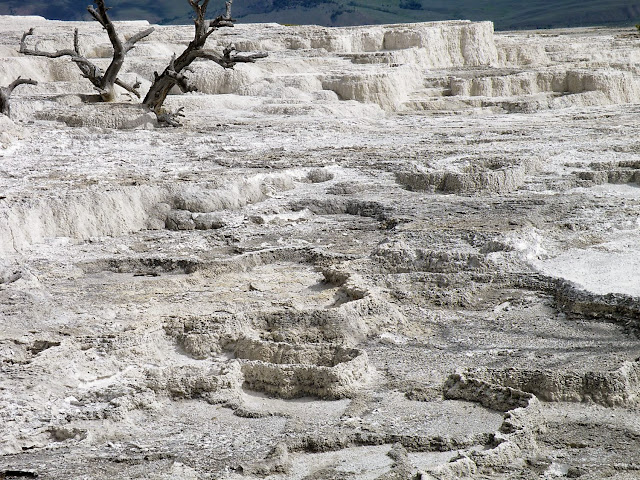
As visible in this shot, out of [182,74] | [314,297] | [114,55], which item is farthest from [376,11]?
[314,297]

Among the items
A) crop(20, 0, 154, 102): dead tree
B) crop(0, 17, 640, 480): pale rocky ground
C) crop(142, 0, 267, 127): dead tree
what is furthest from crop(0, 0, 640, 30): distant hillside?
crop(0, 17, 640, 480): pale rocky ground

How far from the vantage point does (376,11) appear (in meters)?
52.0

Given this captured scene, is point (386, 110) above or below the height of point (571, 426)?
above

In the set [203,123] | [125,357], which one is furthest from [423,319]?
[203,123]

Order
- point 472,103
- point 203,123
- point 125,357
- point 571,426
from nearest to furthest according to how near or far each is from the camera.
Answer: point 571,426, point 125,357, point 203,123, point 472,103

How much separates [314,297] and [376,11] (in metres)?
48.4

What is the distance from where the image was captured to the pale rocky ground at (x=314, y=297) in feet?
13.0

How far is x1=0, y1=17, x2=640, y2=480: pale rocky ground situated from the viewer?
395 cm

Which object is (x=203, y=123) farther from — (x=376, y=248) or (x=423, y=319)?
(x=423, y=319)

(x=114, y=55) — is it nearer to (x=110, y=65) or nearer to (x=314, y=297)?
(x=110, y=65)

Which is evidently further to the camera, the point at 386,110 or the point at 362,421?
the point at 386,110

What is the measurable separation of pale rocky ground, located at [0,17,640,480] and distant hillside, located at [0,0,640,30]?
125ft

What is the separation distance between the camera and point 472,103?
600 inches

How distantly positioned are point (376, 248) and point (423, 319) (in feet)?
3.97
